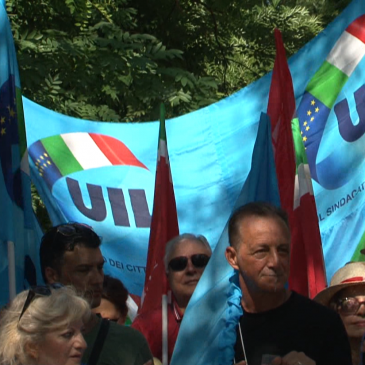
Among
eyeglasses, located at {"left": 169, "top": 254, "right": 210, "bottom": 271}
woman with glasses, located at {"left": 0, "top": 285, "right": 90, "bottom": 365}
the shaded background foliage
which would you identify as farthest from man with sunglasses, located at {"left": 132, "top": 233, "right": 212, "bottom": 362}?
the shaded background foliage

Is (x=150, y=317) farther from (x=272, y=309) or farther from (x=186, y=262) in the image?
(x=272, y=309)

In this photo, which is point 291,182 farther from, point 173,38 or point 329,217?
point 173,38

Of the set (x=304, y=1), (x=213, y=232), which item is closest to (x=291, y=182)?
(x=213, y=232)

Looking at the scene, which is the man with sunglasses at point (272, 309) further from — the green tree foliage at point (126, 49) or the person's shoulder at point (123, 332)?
the green tree foliage at point (126, 49)

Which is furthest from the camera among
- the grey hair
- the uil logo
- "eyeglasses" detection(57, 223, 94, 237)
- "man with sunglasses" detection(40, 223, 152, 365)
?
the uil logo

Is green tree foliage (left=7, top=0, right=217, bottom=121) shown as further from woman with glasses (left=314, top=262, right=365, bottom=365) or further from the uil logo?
woman with glasses (left=314, top=262, right=365, bottom=365)

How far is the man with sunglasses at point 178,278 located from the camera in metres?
5.04

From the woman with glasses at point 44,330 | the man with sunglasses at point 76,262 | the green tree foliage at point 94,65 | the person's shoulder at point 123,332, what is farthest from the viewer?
the green tree foliage at point 94,65

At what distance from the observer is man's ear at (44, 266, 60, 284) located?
4.36 m

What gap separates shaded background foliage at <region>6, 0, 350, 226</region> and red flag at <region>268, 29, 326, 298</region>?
10.0 feet

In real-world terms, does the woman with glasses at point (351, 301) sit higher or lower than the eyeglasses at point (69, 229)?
lower

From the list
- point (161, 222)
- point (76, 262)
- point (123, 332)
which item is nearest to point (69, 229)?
point (76, 262)

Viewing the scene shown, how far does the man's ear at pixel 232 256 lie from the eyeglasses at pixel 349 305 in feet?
2.80

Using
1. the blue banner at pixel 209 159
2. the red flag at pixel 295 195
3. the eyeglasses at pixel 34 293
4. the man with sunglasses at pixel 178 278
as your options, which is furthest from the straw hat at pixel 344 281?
the blue banner at pixel 209 159
